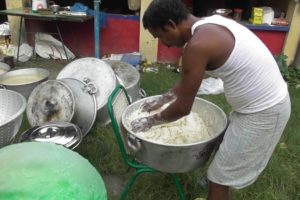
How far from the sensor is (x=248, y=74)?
1.67 metres

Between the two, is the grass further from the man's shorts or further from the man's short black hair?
the man's short black hair

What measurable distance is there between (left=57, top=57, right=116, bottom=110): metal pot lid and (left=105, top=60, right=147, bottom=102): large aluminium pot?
21 centimetres

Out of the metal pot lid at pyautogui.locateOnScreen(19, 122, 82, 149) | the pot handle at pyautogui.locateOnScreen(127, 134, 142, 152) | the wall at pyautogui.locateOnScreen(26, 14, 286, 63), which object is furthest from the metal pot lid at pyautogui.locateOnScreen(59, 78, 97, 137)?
the wall at pyautogui.locateOnScreen(26, 14, 286, 63)

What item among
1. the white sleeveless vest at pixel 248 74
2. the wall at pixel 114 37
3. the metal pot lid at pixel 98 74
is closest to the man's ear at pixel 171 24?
the white sleeveless vest at pixel 248 74

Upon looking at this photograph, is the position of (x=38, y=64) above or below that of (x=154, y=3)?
below

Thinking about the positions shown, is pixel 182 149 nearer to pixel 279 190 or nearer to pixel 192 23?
pixel 192 23

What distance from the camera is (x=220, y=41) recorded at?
5.03ft

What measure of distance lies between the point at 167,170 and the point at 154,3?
97 centimetres

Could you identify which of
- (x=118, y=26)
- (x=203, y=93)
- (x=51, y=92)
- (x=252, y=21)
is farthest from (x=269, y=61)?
(x=118, y=26)

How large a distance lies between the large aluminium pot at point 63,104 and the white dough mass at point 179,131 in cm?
86

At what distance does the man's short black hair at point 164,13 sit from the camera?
159 centimetres

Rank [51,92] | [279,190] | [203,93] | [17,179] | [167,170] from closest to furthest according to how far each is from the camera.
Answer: [17,179] < [167,170] < [279,190] < [51,92] < [203,93]

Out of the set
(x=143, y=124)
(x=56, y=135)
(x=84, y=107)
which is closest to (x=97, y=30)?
(x=84, y=107)

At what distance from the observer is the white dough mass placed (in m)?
2.13
